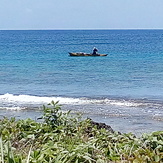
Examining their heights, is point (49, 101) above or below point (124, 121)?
above

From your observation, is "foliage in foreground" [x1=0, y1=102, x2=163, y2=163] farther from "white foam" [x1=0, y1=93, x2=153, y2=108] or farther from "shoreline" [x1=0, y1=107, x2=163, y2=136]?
"white foam" [x1=0, y1=93, x2=153, y2=108]

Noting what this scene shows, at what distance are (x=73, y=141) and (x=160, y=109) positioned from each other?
9.84 m

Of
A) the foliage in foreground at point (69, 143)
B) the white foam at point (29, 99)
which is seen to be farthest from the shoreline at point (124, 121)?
the foliage in foreground at point (69, 143)

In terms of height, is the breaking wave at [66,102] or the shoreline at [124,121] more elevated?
the breaking wave at [66,102]

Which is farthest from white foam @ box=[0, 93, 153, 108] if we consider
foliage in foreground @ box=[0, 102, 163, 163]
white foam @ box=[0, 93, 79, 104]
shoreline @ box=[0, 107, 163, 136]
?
foliage in foreground @ box=[0, 102, 163, 163]

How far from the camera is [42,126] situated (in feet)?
16.1

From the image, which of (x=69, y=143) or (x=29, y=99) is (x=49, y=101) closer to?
(x=29, y=99)

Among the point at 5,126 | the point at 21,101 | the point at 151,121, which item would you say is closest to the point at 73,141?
the point at 5,126

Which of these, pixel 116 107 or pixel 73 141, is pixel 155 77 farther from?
pixel 73 141

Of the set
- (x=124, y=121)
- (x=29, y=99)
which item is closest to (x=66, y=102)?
(x=29, y=99)

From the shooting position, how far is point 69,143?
432cm

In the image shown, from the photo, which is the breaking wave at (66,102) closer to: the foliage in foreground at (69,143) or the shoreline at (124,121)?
the shoreline at (124,121)

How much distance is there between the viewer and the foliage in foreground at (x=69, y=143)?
3633 millimetres

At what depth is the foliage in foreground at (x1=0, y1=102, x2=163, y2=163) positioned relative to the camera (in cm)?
363
